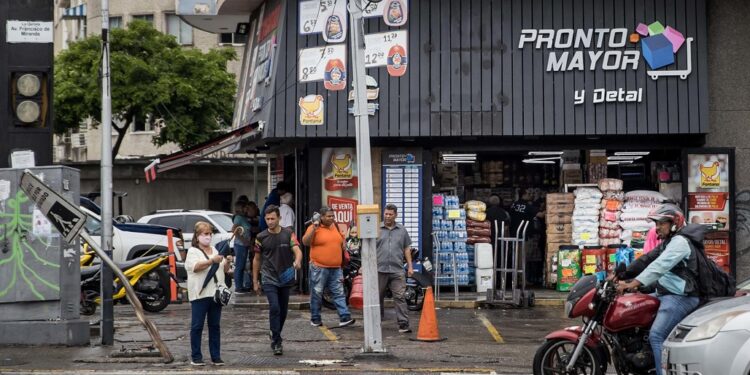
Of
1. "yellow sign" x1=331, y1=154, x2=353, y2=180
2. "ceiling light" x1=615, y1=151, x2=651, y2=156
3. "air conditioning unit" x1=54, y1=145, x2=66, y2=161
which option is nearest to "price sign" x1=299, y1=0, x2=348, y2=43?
"yellow sign" x1=331, y1=154, x2=353, y2=180

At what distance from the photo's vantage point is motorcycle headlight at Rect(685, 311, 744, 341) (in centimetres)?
958

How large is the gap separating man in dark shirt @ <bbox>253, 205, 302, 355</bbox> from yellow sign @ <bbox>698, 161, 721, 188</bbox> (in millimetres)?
9938

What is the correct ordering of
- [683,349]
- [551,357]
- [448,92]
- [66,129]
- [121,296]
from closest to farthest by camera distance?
[683,349], [551,357], [121,296], [448,92], [66,129]

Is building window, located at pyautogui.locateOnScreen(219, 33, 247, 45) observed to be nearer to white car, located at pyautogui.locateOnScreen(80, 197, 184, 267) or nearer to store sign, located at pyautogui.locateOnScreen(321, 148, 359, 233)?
white car, located at pyautogui.locateOnScreen(80, 197, 184, 267)

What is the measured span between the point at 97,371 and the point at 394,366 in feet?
10.8

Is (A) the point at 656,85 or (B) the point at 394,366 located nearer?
(B) the point at 394,366

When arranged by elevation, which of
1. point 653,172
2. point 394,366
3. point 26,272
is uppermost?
point 653,172

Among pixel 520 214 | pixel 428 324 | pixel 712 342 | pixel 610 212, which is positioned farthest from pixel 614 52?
pixel 712 342

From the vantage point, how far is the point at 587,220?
22.0 metres

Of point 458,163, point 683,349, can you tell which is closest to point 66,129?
point 458,163

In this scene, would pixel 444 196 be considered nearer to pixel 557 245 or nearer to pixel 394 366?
pixel 557 245

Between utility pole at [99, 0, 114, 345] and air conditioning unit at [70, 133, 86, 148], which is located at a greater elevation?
air conditioning unit at [70, 133, 86, 148]

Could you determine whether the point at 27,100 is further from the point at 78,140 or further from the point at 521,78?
the point at 78,140

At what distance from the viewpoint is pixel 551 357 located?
1109cm
